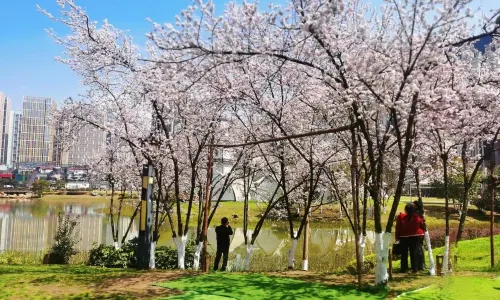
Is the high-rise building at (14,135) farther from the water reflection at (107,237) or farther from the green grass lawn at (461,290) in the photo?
the green grass lawn at (461,290)

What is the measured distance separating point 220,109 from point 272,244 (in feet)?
47.4

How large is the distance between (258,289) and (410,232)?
3992mm

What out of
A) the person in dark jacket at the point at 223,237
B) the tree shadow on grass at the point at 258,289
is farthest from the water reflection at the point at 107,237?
the tree shadow on grass at the point at 258,289

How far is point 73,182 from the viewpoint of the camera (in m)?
91.7

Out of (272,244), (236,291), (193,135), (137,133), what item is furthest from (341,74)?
(272,244)

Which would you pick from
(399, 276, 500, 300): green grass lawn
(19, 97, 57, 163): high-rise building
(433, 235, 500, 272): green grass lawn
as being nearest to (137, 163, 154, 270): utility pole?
(399, 276, 500, 300): green grass lawn

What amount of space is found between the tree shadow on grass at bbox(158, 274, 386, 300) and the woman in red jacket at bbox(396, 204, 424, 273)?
101 inches

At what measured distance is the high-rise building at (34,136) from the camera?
11950 cm

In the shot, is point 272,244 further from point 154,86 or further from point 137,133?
point 154,86

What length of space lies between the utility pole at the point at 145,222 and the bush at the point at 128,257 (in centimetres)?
248

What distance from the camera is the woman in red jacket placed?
8430 millimetres

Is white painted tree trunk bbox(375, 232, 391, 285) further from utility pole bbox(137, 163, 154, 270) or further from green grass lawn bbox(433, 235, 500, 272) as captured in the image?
utility pole bbox(137, 163, 154, 270)

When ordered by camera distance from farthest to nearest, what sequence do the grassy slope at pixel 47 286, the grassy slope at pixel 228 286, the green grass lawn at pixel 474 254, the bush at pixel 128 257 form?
the bush at pixel 128 257, the green grass lawn at pixel 474 254, the grassy slope at pixel 47 286, the grassy slope at pixel 228 286

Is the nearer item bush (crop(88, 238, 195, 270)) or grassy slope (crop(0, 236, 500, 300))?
grassy slope (crop(0, 236, 500, 300))
